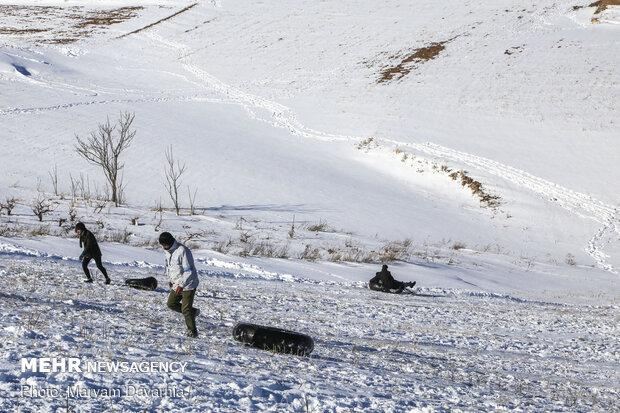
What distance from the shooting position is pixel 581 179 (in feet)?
109

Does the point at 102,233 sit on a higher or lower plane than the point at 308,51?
lower

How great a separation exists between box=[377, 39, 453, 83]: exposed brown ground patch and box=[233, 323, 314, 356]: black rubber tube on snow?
154 ft

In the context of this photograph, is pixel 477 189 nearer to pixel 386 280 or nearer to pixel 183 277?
pixel 386 280

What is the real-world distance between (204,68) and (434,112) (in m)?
28.8

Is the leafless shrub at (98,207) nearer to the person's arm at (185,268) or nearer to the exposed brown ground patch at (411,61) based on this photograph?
the person's arm at (185,268)

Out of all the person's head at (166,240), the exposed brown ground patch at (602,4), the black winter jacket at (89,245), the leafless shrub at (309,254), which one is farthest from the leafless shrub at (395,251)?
the exposed brown ground patch at (602,4)

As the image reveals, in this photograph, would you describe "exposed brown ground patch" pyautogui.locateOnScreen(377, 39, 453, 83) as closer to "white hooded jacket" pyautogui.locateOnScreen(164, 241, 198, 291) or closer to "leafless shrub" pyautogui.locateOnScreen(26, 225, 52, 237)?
"leafless shrub" pyautogui.locateOnScreen(26, 225, 52, 237)

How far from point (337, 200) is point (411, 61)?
99.8 ft

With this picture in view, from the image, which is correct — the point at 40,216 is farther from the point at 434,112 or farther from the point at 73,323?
the point at 434,112

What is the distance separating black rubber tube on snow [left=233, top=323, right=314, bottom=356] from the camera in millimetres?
8281

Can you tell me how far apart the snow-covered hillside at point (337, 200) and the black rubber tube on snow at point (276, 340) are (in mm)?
324

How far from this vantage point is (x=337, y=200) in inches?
1213

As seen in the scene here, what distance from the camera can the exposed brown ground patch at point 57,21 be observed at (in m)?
70.8

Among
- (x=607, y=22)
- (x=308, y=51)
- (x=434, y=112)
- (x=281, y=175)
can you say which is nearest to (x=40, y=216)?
(x=281, y=175)
